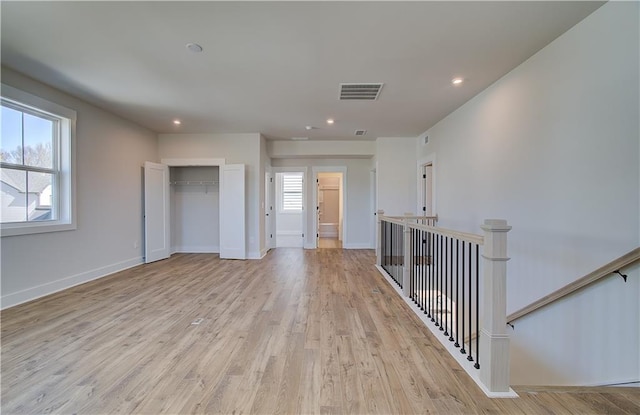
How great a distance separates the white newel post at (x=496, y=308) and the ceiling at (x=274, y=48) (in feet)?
5.62

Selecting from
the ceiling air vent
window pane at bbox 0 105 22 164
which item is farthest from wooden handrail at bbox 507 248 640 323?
window pane at bbox 0 105 22 164

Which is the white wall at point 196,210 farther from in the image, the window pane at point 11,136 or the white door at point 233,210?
the window pane at point 11,136

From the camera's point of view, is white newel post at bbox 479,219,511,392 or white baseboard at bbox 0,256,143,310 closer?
white newel post at bbox 479,219,511,392

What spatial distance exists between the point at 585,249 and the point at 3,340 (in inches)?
192

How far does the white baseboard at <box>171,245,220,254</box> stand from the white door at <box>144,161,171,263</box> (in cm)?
54

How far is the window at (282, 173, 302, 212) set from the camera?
9766 millimetres

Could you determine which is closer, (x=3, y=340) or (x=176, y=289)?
(x=3, y=340)

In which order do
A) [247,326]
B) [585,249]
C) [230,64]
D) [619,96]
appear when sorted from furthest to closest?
[230,64], [247,326], [585,249], [619,96]

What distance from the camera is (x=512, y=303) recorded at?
2.97 meters

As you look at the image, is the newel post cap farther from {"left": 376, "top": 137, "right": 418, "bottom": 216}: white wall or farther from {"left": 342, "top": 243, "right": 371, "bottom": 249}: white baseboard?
{"left": 342, "top": 243, "right": 371, "bottom": 249}: white baseboard

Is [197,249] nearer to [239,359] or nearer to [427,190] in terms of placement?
[239,359]

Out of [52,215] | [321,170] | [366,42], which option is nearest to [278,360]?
[366,42]

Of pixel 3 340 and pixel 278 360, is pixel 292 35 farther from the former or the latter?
pixel 3 340

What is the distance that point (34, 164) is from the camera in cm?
338
